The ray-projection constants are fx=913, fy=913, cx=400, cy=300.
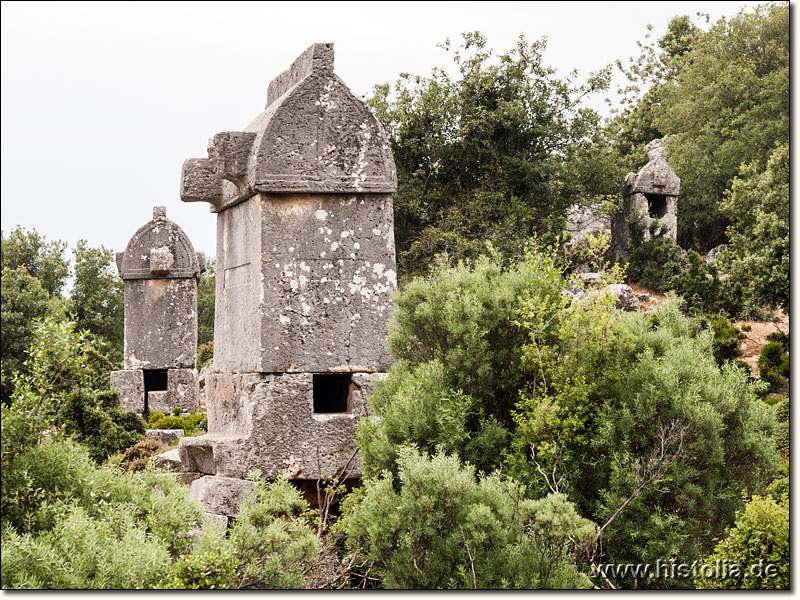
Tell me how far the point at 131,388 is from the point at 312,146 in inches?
406

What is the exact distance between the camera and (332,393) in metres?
7.22

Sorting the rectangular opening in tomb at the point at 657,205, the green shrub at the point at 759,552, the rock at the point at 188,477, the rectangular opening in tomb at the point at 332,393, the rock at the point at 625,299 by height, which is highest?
the rectangular opening in tomb at the point at 657,205

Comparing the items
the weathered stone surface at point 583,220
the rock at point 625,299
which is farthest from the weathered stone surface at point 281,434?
the weathered stone surface at point 583,220

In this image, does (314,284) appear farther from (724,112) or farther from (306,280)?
(724,112)

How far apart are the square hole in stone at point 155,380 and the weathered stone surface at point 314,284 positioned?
9.71 m

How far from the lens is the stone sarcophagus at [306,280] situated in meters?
6.73

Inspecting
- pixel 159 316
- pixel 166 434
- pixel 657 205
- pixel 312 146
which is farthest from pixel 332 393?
pixel 657 205

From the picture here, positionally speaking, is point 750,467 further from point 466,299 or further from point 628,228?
point 628,228

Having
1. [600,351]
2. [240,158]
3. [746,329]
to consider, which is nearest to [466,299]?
[600,351]

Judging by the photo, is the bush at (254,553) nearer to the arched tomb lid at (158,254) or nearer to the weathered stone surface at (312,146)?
the weathered stone surface at (312,146)

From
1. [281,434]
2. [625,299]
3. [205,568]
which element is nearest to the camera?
[205,568]

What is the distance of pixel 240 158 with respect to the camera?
693cm

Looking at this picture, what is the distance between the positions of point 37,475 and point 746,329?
16131 millimetres

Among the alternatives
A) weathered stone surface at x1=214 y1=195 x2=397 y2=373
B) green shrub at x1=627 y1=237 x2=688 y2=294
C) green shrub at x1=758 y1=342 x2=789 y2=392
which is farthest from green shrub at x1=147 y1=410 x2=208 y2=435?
green shrub at x1=627 y1=237 x2=688 y2=294
